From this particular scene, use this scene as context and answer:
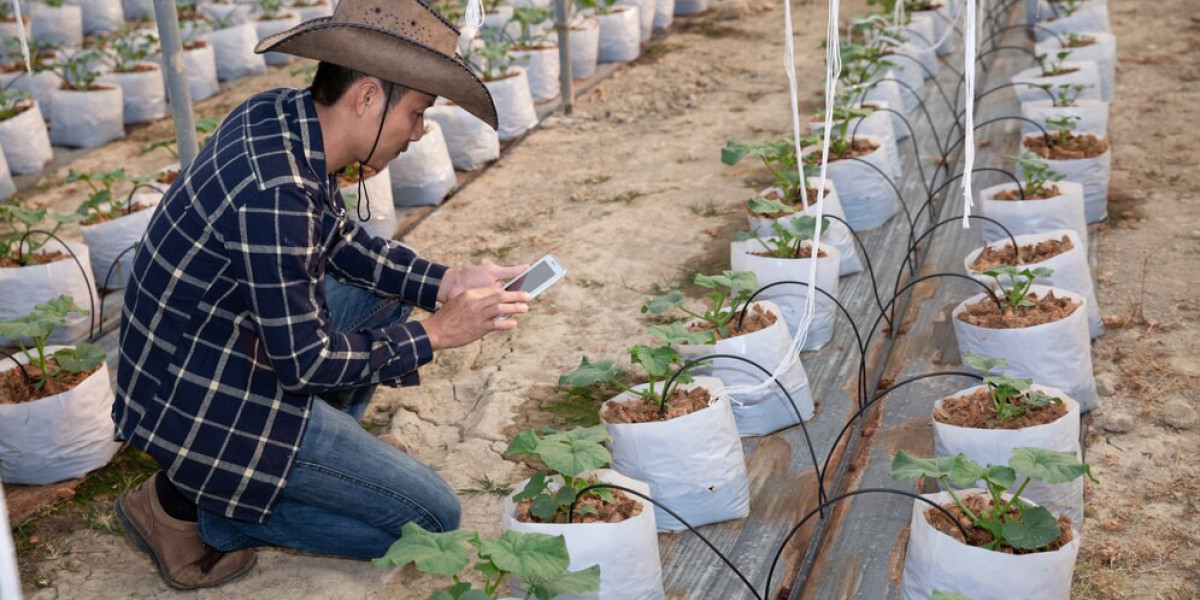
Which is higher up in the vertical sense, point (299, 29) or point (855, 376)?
point (299, 29)

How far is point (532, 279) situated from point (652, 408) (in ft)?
1.22

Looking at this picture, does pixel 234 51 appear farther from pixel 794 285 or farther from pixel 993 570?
pixel 993 570

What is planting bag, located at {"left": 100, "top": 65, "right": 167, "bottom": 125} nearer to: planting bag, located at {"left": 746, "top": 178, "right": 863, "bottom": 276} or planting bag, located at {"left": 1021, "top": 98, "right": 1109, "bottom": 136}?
planting bag, located at {"left": 746, "top": 178, "right": 863, "bottom": 276}

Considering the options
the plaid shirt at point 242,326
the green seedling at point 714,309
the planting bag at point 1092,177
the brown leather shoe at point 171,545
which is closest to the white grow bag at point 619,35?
the planting bag at point 1092,177

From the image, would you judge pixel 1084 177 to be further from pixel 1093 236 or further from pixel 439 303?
pixel 439 303

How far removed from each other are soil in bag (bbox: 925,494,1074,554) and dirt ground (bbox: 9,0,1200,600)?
0.74 ft

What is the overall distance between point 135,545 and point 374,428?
0.68 meters

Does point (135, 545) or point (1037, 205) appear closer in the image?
point (135, 545)

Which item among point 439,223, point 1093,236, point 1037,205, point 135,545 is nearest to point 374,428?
point 135,545

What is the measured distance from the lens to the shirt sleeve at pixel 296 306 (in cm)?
198

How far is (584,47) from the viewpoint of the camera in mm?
6352

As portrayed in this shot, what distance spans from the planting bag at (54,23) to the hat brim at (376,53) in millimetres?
6349

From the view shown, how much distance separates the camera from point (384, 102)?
2096 mm

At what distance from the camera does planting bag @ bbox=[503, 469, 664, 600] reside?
2.00 metres
